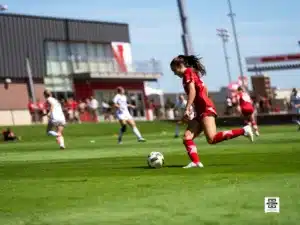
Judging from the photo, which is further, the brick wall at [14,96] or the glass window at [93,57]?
the glass window at [93,57]

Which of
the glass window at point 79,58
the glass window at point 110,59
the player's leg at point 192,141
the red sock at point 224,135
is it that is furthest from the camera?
the glass window at point 110,59

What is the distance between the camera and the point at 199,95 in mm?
13148

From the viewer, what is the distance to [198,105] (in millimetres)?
13102

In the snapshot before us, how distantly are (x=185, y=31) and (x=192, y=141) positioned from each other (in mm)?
21449

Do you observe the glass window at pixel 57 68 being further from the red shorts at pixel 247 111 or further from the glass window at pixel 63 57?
the red shorts at pixel 247 111

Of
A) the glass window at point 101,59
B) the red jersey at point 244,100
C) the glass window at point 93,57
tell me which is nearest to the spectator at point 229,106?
the glass window at point 101,59

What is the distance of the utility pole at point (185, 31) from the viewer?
33.4m

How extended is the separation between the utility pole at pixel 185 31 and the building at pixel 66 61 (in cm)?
2684

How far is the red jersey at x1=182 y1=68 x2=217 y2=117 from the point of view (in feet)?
42.6

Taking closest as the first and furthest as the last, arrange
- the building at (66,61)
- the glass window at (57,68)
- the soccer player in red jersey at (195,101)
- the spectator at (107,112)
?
the soccer player in red jersey at (195,101) < the spectator at (107,112) < the building at (66,61) < the glass window at (57,68)

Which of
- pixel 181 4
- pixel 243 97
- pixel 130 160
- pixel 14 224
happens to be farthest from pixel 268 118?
pixel 14 224

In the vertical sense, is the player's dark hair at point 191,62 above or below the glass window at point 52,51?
below

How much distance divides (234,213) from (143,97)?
2737 inches

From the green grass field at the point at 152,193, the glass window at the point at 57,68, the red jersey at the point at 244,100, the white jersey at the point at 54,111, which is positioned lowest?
the green grass field at the point at 152,193
